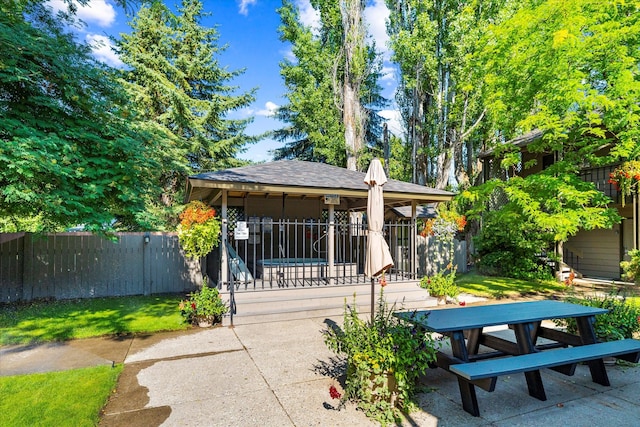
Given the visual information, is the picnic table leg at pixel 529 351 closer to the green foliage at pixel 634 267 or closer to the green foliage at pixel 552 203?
the green foliage at pixel 552 203

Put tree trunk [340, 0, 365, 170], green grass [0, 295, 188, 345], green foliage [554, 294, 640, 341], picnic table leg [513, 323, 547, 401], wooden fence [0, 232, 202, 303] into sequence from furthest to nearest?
1. tree trunk [340, 0, 365, 170]
2. wooden fence [0, 232, 202, 303]
3. green grass [0, 295, 188, 345]
4. green foliage [554, 294, 640, 341]
5. picnic table leg [513, 323, 547, 401]

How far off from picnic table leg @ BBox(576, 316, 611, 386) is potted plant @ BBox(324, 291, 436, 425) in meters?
2.11

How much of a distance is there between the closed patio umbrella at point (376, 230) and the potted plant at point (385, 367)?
3.46ft

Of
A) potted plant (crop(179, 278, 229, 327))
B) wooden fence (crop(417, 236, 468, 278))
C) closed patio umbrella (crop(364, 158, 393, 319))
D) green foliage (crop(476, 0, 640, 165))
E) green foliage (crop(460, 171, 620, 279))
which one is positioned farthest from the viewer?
wooden fence (crop(417, 236, 468, 278))

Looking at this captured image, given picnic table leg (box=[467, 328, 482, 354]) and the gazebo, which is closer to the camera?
picnic table leg (box=[467, 328, 482, 354])

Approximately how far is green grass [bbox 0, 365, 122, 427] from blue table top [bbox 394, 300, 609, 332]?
3.22 meters

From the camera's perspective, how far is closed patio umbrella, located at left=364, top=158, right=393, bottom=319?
14.5 feet

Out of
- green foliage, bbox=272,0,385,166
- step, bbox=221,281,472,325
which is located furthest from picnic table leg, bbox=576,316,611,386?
green foliage, bbox=272,0,385,166

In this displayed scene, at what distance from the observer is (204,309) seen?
6.29 m

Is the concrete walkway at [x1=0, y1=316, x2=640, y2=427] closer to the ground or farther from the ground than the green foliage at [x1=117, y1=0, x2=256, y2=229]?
closer to the ground

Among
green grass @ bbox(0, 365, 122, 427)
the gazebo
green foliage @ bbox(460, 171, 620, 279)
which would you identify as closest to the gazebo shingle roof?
the gazebo

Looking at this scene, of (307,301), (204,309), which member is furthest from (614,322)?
(204,309)

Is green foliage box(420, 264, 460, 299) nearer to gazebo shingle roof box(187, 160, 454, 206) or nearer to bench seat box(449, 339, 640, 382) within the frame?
gazebo shingle roof box(187, 160, 454, 206)

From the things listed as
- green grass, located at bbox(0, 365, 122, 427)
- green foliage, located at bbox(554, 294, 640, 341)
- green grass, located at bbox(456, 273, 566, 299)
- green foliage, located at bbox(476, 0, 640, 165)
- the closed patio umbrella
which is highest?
green foliage, located at bbox(476, 0, 640, 165)
